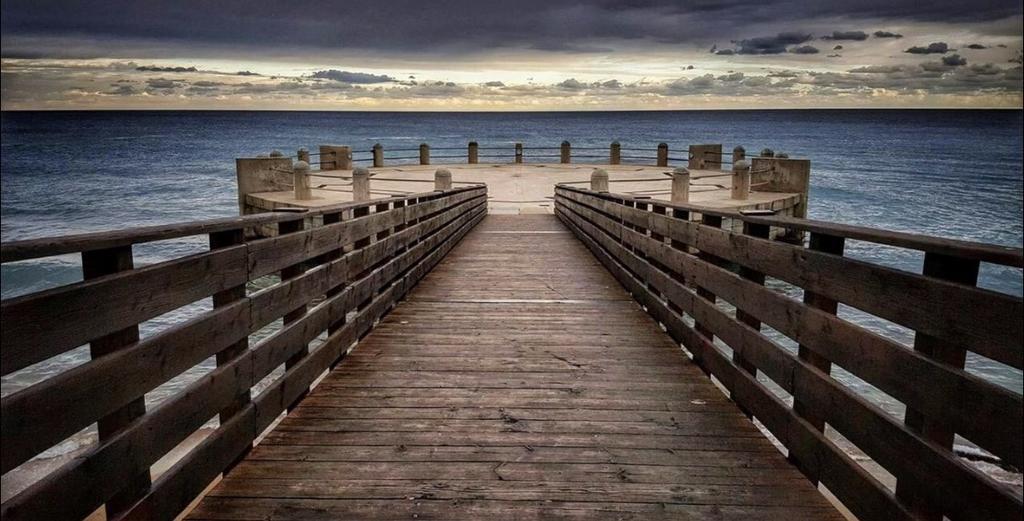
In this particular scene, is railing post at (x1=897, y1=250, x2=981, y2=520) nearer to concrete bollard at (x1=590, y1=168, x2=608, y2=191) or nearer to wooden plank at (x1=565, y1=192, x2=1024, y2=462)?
wooden plank at (x1=565, y1=192, x2=1024, y2=462)

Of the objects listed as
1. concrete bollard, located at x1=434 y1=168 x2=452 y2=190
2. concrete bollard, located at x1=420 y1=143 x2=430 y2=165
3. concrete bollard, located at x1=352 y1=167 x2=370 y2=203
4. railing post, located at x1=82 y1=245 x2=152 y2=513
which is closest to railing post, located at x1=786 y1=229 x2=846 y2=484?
railing post, located at x1=82 y1=245 x2=152 y2=513

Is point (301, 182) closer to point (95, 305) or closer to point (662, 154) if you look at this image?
point (95, 305)

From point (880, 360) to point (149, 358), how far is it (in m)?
3.01

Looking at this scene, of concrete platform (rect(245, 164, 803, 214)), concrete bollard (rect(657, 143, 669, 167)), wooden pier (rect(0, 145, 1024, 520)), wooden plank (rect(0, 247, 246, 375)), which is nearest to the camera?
wooden plank (rect(0, 247, 246, 375))

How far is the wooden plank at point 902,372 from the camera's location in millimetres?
2256

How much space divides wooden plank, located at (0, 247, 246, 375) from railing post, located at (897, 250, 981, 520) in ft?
9.62

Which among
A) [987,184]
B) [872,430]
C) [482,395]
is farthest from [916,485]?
[987,184]

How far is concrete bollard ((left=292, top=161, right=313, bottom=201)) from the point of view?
19000mm

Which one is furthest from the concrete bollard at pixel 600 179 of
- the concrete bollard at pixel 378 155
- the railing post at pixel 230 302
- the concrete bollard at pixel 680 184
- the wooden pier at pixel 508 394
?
the concrete bollard at pixel 378 155

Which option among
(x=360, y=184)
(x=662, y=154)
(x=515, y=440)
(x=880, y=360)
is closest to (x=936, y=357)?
(x=880, y=360)

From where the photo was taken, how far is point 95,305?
249 centimetres

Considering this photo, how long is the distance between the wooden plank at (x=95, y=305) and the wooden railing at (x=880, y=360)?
9.67 ft

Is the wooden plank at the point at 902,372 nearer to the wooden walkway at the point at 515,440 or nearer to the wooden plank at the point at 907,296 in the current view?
the wooden plank at the point at 907,296

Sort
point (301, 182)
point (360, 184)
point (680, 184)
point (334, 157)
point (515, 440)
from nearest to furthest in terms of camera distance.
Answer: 1. point (515, 440)
2. point (680, 184)
3. point (360, 184)
4. point (301, 182)
5. point (334, 157)
